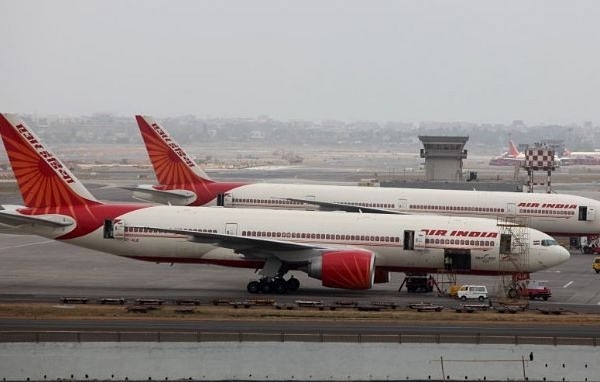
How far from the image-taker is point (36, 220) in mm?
56500

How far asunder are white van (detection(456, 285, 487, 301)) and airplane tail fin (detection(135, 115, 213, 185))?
32662mm

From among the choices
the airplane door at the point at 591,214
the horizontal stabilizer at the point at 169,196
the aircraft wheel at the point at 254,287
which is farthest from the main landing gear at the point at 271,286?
the airplane door at the point at 591,214

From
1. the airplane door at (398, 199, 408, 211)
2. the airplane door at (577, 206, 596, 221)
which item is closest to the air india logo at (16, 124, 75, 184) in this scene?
the airplane door at (398, 199, 408, 211)

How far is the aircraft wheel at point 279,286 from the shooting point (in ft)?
182

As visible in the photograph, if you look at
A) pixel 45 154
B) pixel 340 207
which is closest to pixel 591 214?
pixel 340 207

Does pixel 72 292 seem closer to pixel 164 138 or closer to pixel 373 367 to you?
→ pixel 373 367

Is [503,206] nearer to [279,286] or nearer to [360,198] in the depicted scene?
[360,198]

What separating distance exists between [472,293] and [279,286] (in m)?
9.81

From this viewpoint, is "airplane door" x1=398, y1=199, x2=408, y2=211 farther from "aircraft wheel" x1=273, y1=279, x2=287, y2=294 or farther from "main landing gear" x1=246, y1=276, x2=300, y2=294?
"aircraft wheel" x1=273, y1=279, x2=287, y2=294

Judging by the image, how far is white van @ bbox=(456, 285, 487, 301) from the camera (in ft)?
179

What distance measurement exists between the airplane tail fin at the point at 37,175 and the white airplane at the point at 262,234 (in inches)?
Answer: 2.1

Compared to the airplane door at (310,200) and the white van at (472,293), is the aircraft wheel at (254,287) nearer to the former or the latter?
the white van at (472,293)

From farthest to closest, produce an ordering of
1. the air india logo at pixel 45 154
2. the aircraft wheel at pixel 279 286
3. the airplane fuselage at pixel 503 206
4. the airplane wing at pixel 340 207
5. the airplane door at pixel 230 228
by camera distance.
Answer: the airplane wing at pixel 340 207 → the airplane fuselage at pixel 503 206 → the air india logo at pixel 45 154 → the airplane door at pixel 230 228 → the aircraft wheel at pixel 279 286

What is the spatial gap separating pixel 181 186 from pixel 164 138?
4.06 metres
